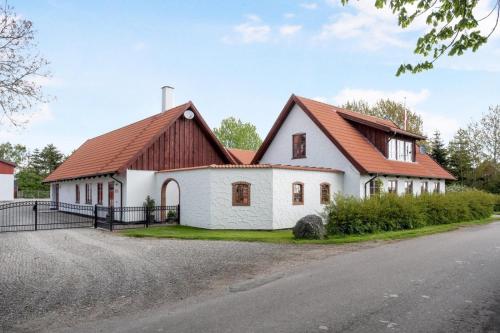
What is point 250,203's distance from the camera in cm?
1853

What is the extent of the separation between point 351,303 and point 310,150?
724 inches

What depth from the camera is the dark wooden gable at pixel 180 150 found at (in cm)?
2277

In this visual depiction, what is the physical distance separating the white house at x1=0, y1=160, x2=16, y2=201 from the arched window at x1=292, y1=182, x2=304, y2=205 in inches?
1797

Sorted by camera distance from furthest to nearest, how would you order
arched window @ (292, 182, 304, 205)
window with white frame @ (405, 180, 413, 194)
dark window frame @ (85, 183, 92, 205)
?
dark window frame @ (85, 183, 92, 205), window with white frame @ (405, 180, 413, 194), arched window @ (292, 182, 304, 205)

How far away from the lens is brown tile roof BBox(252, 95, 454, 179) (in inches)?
870

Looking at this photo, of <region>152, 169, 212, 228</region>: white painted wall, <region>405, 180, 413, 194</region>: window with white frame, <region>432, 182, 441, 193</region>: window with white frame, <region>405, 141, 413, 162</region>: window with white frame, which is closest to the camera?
<region>152, 169, 212, 228</region>: white painted wall

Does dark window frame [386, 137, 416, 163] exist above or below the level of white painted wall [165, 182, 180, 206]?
above

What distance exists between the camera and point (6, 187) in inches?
1998

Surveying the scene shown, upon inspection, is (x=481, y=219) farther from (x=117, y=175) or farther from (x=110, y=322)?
(x=110, y=322)

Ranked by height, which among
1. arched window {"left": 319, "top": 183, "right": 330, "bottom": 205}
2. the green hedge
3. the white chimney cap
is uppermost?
the white chimney cap

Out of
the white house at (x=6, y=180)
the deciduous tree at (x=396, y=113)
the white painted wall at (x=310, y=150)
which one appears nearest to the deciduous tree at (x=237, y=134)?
the deciduous tree at (x=396, y=113)

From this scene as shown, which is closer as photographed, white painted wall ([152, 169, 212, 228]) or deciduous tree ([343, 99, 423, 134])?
white painted wall ([152, 169, 212, 228])

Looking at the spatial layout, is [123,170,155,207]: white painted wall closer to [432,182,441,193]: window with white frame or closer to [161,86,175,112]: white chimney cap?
[161,86,175,112]: white chimney cap

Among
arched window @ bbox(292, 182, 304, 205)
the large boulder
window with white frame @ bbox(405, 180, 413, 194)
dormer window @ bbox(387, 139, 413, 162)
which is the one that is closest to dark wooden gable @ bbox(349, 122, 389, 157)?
dormer window @ bbox(387, 139, 413, 162)
